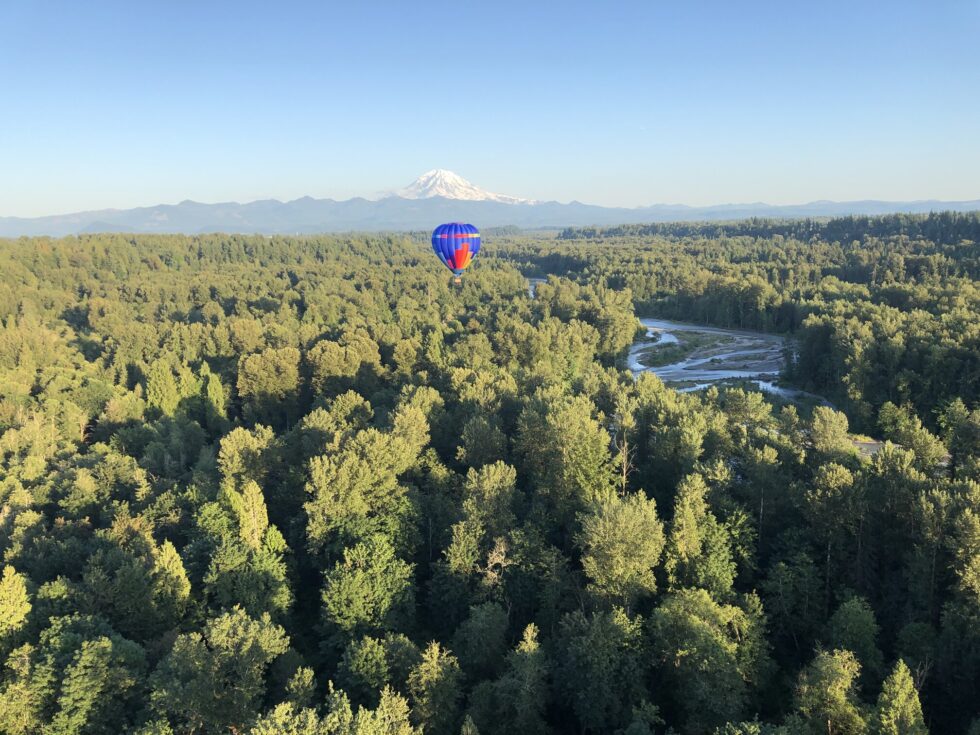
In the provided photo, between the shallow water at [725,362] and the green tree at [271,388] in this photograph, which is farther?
the shallow water at [725,362]

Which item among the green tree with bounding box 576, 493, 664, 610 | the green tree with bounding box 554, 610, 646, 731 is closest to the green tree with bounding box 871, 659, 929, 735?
the green tree with bounding box 554, 610, 646, 731

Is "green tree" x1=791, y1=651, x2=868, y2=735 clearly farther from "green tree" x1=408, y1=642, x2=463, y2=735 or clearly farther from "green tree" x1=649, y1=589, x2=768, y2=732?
"green tree" x1=408, y1=642, x2=463, y2=735

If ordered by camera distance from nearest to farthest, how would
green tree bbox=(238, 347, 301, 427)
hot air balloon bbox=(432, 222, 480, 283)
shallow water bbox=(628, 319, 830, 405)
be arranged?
green tree bbox=(238, 347, 301, 427) → hot air balloon bbox=(432, 222, 480, 283) → shallow water bbox=(628, 319, 830, 405)

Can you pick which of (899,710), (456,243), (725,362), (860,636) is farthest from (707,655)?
(725,362)

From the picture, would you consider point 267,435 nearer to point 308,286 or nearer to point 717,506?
point 717,506

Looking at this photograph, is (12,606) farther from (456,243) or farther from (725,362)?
(725,362)

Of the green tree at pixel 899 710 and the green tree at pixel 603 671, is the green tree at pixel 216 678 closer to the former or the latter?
the green tree at pixel 603 671

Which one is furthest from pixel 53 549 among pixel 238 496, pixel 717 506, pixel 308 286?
pixel 308 286

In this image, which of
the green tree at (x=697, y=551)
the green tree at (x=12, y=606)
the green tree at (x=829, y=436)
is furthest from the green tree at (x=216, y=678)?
the green tree at (x=829, y=436)

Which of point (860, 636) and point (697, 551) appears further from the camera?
point (697, 551)
